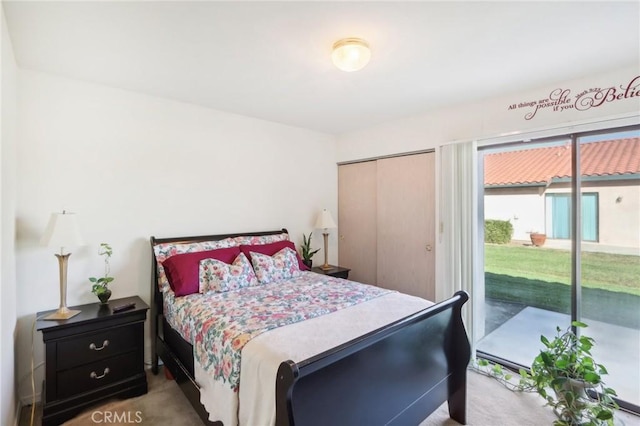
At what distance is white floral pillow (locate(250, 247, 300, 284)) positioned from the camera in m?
2.90

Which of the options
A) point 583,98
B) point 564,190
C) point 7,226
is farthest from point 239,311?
point 583,98

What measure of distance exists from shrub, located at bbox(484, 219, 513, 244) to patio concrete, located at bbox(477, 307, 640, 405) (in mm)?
708

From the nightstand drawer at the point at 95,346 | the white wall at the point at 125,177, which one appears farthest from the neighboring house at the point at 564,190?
the nightstand drawer at the point at 95,346

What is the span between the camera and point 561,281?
2.70 m

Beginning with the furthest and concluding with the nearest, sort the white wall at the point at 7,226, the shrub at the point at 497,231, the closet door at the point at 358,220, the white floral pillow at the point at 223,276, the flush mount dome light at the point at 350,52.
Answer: the closet door at the point at 358,220 < the shrub at the point at 497,231 < the white floral pillow at the point at 223,276 < the flush mount dome light at the point at 350,52 < the white wall at the point at 7,226

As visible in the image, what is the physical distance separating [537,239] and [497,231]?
1.11 feet

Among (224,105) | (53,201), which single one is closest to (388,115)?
(224,105)

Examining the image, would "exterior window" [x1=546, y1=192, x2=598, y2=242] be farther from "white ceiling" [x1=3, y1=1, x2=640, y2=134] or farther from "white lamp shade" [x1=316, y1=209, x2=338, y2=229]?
"white lamp shade" [x1=316, y1=209, x2=338, y2=229]

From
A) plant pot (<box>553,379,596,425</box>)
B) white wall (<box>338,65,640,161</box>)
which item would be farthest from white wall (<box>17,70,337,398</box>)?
plant pot (<box>553,379,596,425</box>)

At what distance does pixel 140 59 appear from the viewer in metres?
2.17

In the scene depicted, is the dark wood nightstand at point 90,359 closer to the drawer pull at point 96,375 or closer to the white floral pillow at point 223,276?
the drawer pull at point 96,375

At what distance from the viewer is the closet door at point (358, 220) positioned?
403 centimetres

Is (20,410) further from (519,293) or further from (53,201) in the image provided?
(519,293)

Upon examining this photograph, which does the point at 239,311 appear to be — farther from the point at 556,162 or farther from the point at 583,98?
the point at 583,98
